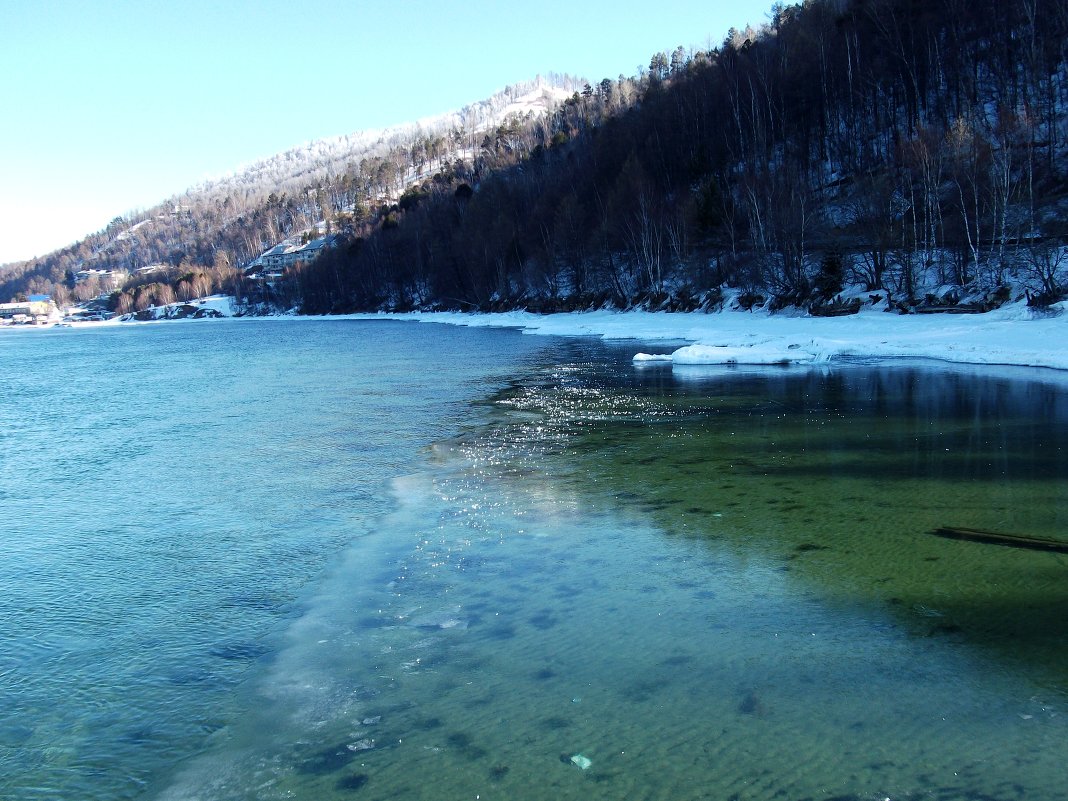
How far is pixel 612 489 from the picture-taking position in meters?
9.59

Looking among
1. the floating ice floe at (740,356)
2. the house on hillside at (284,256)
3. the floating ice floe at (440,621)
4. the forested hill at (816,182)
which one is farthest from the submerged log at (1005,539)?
the house on hillside at (284,256)

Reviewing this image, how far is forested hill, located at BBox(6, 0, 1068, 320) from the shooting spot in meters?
33.8

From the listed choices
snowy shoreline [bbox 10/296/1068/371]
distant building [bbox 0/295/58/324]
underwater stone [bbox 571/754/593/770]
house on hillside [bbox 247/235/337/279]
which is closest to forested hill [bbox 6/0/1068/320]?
snowy shoreline [bbox 10/296/1068/371]

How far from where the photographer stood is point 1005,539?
6.93 metres

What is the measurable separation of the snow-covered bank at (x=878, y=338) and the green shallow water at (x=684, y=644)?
13058mm

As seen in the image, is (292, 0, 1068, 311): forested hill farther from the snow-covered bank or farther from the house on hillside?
the house on hillside

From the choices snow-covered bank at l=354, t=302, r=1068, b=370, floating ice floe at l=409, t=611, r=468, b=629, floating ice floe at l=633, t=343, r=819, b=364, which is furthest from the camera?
floating ice floe at l=633, t=343, r=819, b=364

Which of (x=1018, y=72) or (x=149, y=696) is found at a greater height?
(x=1018, y=72)

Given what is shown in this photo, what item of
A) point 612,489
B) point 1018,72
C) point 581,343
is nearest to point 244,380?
point 581,343

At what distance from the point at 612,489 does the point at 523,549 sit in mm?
2542

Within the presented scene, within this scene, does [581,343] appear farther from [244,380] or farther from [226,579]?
[226,579]

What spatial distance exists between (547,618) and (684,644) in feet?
3.71

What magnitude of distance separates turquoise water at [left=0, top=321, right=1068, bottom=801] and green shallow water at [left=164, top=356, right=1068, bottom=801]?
0.08ft

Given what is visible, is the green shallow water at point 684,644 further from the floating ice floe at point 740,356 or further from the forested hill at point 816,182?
the forested hill at point 816,182
